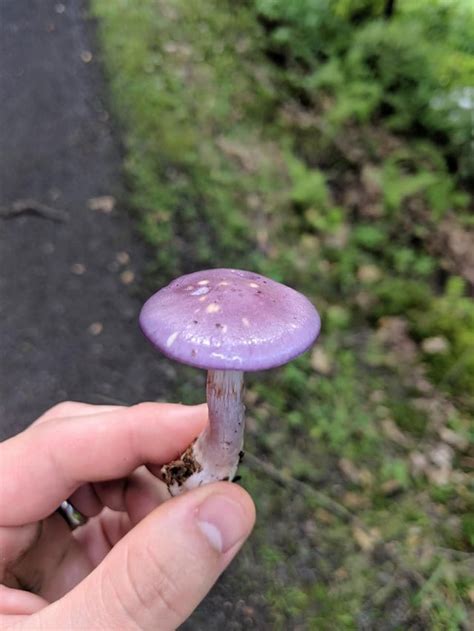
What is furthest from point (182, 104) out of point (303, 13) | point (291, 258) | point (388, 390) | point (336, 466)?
point (336, 466)

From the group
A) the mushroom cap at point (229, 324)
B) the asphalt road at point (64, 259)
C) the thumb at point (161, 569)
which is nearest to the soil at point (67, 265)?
the asphalt road at point (64, 259)

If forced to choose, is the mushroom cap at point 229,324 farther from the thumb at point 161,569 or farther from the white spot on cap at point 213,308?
the thumb at point 161,569

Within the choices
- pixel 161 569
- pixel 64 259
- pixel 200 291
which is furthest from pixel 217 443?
pixel 64 259

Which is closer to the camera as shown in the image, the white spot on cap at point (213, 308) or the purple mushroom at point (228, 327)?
the purple mushroom at point (228, 327)

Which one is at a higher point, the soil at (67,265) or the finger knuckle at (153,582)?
the finger knuckle at (153,582)

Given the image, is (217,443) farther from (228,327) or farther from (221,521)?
(228,327)

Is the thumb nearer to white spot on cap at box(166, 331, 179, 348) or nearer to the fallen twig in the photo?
white spot on cap at box(166, 331, 179, 348)
